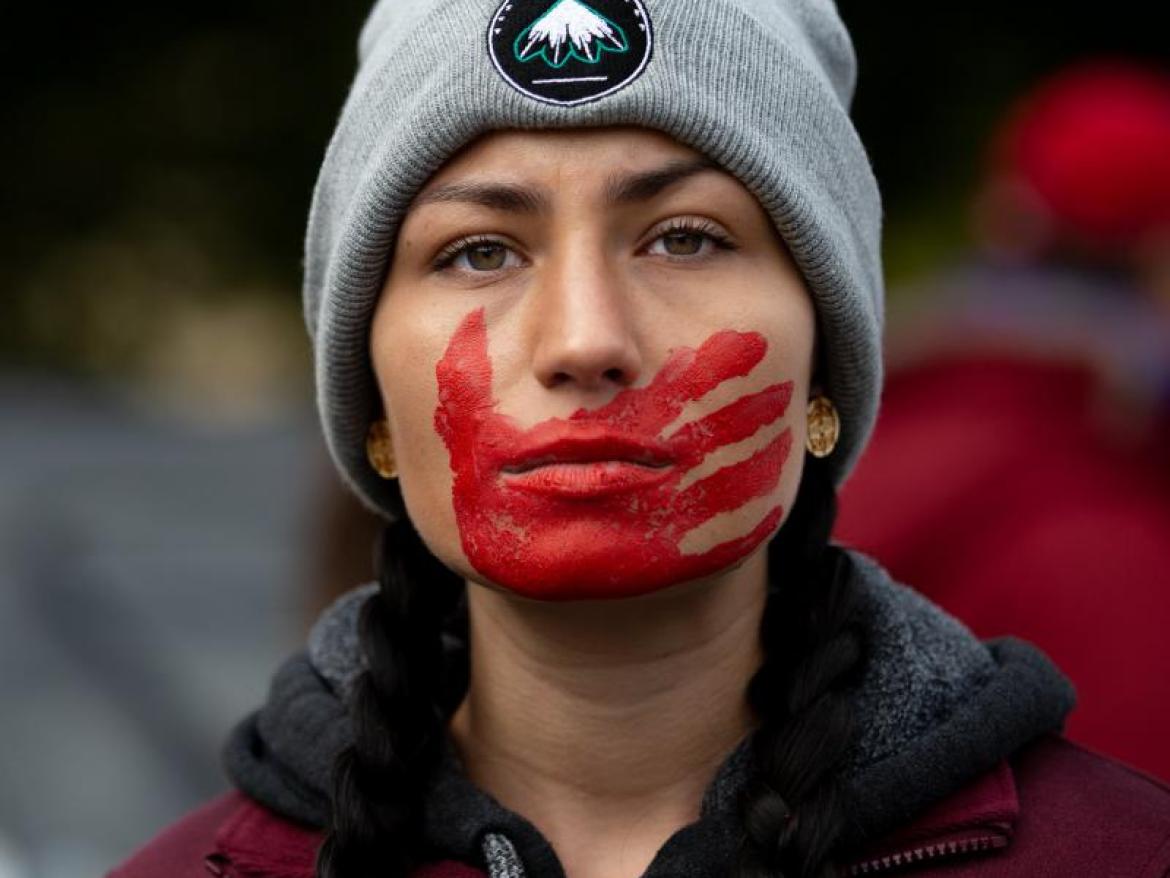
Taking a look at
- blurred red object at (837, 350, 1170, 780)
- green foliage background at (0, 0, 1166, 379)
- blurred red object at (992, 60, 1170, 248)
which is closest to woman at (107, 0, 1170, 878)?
blurred red object at (837, 350, 1170, 780)

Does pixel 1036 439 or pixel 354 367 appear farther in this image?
pixel 1036 439

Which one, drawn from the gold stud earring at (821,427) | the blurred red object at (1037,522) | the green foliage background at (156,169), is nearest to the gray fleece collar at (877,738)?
the gold stud earring at (821,427)

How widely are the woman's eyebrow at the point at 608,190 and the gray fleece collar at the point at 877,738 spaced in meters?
0.61

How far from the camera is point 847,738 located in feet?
8.73

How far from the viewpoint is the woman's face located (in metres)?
2.56

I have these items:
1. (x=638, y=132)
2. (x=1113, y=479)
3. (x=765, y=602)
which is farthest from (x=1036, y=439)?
(x=638, y=132)

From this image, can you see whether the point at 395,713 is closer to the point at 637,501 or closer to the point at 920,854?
the point at 637,501

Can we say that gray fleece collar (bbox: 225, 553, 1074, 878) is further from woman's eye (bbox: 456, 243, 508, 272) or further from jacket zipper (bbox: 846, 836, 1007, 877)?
woman's eye (bbox: 456, 243, 508, 272)

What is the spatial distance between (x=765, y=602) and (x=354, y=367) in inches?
25.5

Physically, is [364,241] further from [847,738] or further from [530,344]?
[847,738]

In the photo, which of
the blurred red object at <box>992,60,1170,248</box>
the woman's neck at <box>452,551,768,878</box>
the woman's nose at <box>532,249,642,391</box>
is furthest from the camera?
the blurred red object at <box>992,60,1170,248</box>

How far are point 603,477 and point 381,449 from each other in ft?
1.65

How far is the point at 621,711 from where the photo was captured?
2.74 m

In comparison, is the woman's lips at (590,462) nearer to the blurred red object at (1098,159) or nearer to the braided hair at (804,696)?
the braided hair at (804,696)
